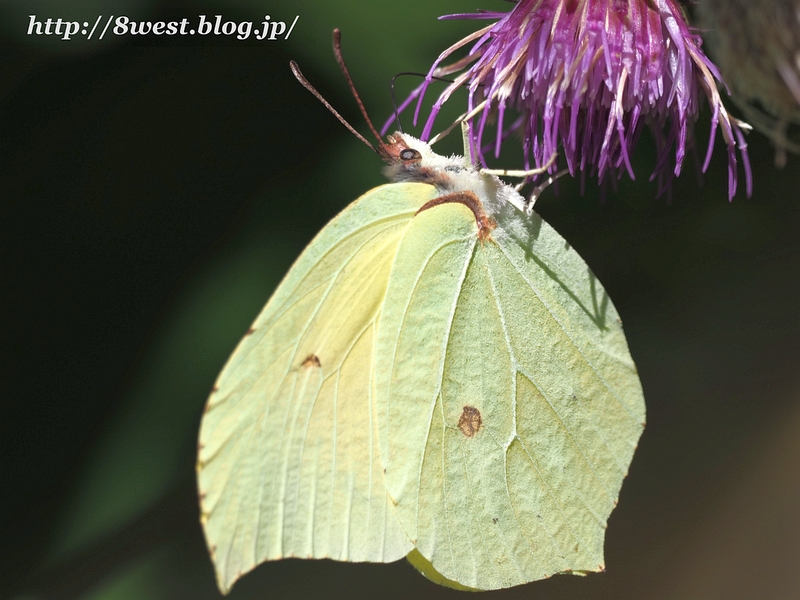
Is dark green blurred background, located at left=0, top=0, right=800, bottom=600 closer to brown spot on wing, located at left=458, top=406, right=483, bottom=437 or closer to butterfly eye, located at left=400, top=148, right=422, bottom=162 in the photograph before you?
butterfly eye, located at left=400, top=148, right=422, bottom=162

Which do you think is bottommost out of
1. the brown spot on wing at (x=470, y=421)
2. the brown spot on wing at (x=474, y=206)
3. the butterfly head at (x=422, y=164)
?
the brown spot on wing at (x=470, y=421)

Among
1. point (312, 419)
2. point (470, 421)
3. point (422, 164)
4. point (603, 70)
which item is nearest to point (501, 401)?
point (470, 421)

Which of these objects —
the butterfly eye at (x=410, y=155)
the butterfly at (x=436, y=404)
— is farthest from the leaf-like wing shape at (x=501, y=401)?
the butterfly eye at (x=410, y=155)

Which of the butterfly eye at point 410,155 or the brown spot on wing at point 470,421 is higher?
the butterfly eye at point 410,155

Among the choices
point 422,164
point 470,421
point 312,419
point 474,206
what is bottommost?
point 470,421

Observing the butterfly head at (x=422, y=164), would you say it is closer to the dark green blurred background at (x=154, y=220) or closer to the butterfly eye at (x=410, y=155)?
the butterfly eye at (x=410, y=155)

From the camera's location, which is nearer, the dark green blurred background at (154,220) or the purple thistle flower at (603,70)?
the purple thistle flower at (603,70)

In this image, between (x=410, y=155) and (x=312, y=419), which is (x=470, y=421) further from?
(x=410, y=155)

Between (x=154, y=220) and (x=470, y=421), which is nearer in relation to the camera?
(x=470, y=421)
